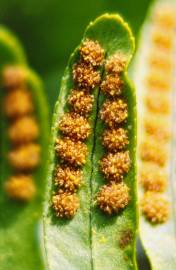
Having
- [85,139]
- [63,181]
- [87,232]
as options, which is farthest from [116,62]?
[87,232]

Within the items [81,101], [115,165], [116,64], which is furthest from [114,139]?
[116,64]

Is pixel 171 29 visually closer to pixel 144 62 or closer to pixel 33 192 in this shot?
pixel 144 62

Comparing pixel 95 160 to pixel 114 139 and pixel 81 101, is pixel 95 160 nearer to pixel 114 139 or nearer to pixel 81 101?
pixel 114 139

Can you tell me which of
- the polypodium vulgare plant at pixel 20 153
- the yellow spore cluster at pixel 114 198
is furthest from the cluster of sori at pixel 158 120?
the polypodium vulgare plant at pixel 20 153

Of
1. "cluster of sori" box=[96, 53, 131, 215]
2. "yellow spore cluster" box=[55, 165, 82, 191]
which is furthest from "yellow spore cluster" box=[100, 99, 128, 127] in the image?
"yellow spore cluster" box=[55, 165, 82, 191]

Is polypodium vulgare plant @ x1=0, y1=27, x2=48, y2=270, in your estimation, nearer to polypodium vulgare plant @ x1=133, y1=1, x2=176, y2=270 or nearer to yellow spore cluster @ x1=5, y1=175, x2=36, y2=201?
yellow spore cluster @ x1=5, y1=175, x2=36, y2=201

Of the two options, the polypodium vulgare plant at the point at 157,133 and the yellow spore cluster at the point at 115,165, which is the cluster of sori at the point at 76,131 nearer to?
the yellow spore cluster at the point at 115,165

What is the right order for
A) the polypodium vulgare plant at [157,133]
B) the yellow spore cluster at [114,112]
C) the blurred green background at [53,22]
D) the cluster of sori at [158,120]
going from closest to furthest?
the yellow spore cluster at [114,112] → the polypodium vulgare plant at [157,133] → the cluster of sori at [158,120] → the blurred green background at [53,22]
